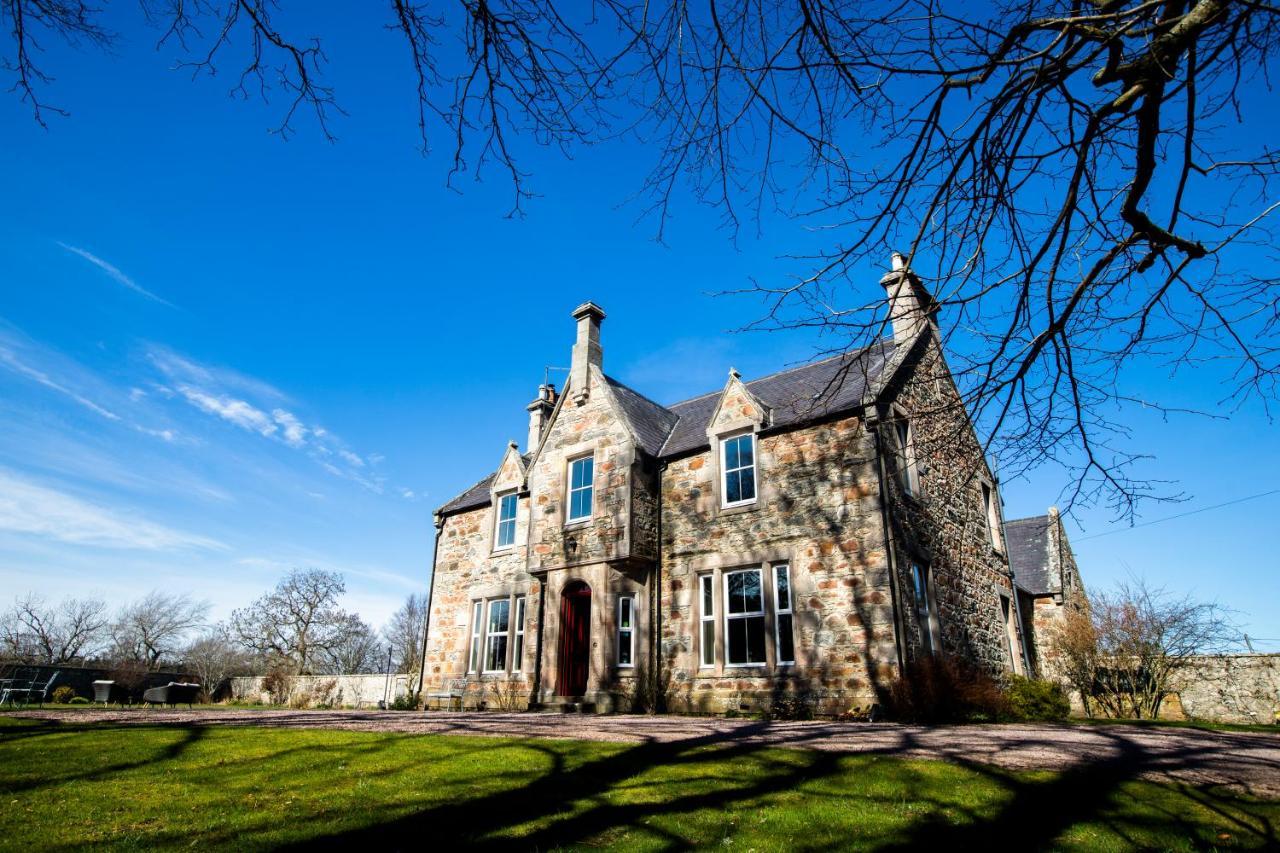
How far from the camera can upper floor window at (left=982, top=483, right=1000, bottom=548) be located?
20359 mm

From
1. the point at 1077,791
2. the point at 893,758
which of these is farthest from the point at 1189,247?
the point at 893,758

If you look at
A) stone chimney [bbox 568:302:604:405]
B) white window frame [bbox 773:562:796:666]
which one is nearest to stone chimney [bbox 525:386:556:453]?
stone chimney [bbox 568:302:604:405]

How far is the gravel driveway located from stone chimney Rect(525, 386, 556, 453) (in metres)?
12.3

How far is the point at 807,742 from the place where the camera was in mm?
8859

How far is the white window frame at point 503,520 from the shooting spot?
21422 mm

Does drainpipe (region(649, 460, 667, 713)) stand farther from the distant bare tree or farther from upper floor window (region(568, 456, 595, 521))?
the distant bare tree

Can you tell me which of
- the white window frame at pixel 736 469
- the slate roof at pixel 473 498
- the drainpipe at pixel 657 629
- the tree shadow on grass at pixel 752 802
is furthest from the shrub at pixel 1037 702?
the slate roof at pixel 473 498

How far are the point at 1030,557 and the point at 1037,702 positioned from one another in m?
13.2

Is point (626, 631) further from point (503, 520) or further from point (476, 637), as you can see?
point (503, 520)

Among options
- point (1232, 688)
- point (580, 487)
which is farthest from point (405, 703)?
point (1232, 688)

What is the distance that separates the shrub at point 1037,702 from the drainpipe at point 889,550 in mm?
3554

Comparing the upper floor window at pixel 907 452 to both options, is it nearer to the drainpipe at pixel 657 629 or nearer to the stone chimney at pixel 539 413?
the drainpipe at pixel 657 629

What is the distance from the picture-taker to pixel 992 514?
68.2 ft

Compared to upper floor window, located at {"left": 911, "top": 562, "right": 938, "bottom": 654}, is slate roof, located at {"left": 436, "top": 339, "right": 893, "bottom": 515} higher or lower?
higher
